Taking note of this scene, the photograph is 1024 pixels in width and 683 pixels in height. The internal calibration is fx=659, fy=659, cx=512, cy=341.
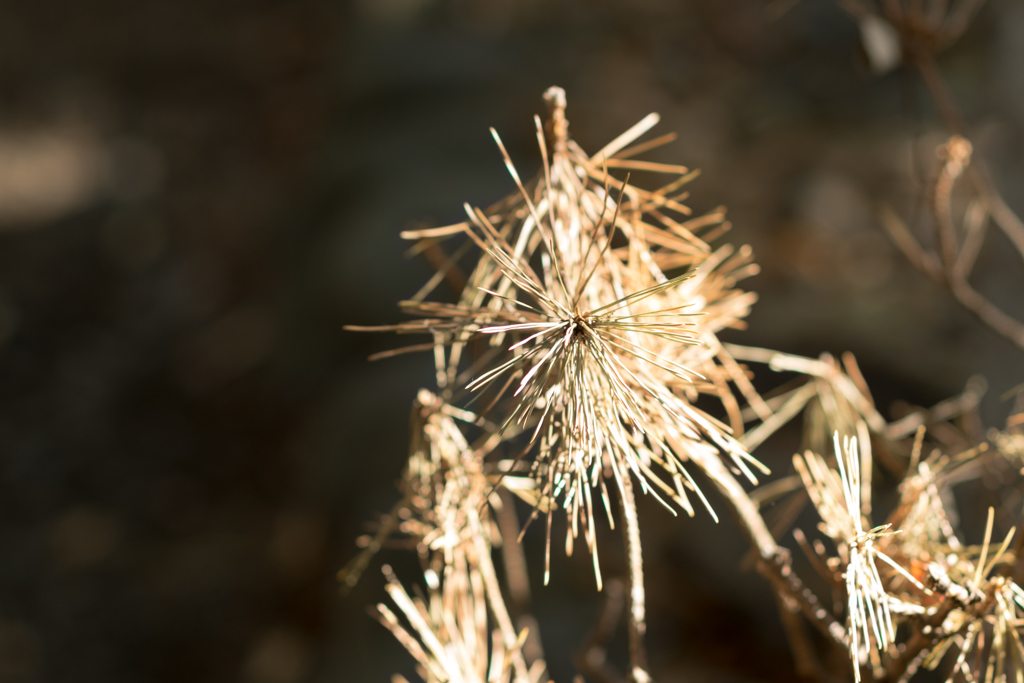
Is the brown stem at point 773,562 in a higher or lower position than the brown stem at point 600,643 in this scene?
higher

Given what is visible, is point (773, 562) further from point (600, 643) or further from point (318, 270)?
point (318, 270)

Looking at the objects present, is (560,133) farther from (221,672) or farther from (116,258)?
(116,258)

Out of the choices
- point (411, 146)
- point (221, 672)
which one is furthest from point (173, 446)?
point (411, 146)

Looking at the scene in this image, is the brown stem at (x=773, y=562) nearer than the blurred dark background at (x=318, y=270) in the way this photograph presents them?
Yes

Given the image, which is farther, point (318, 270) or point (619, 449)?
point (318, 270)

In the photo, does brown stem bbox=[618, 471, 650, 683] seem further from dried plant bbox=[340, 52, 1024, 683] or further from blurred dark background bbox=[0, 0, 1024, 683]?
blurred dark background bbox=[0, 0, 1024, 683]

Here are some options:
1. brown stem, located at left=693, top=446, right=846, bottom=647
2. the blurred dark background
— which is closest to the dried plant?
brown stem, located at left=693, top=446, right=846, bottom=647

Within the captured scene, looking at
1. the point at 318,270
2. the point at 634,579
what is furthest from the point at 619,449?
the point at 318,270

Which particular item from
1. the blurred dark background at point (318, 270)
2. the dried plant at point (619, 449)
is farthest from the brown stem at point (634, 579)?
the blurred dark background at point (318, 270)

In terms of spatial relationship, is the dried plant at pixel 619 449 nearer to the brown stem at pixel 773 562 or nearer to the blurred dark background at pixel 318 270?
the brown stem at pixel 773 562
